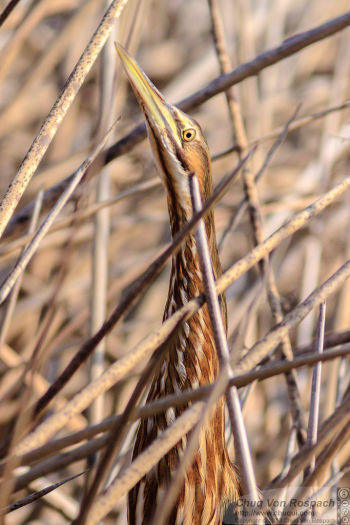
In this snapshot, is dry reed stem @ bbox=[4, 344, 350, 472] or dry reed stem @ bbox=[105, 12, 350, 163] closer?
dry reed stem @ bbox=[4, 344, 350, 472]

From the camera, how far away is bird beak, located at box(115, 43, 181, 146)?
91cm

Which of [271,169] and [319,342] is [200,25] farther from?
[319,342]

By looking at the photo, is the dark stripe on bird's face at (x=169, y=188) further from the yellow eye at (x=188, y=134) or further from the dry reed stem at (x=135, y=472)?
the dry reed stem at (x=135, y=472)

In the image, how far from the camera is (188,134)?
3.22ft

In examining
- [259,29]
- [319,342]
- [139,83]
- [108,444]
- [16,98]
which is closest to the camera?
[108,444]

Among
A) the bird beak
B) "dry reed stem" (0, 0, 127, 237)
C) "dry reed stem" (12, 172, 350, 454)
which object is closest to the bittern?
the bird beak

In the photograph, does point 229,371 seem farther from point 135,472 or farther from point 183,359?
point 183,359

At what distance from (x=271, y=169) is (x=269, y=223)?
0.64m

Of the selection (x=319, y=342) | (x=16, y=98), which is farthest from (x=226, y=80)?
(x=16, y=98)

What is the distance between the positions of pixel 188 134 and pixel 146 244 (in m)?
1.33

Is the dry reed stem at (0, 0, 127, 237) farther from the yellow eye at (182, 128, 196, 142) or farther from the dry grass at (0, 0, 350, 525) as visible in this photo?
the yellow eye at (182, 128, 196, 142)

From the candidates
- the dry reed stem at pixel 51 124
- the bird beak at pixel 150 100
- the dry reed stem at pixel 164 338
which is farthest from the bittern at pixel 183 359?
the dry reed stem at pixel 164 338

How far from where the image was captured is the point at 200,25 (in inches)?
113

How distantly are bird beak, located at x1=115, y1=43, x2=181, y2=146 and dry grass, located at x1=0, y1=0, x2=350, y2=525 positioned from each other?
0.04 meters
